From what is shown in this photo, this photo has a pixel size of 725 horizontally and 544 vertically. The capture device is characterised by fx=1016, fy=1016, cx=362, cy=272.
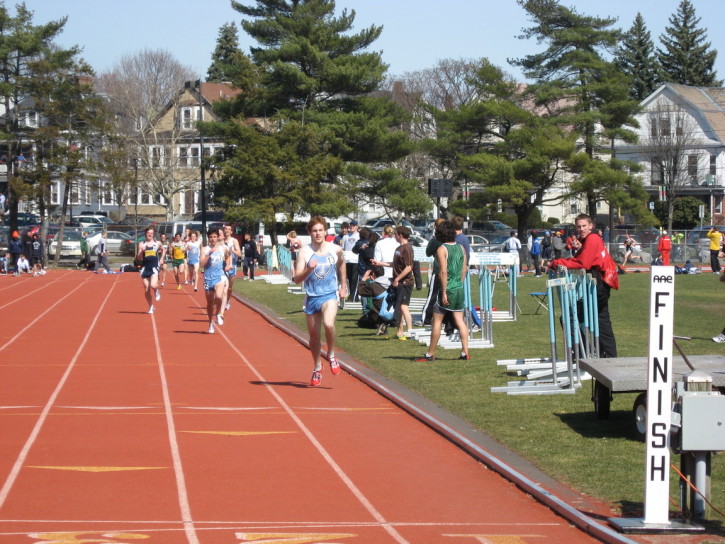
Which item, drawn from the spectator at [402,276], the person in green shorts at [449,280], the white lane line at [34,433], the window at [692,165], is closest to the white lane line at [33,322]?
the white lane line at [34,433]

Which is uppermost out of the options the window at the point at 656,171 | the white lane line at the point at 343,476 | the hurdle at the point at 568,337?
the window at the point at 656,171

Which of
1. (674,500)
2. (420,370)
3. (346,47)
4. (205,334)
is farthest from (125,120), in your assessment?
(674,500)

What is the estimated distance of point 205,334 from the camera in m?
19.4

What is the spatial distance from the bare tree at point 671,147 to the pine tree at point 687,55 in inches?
728

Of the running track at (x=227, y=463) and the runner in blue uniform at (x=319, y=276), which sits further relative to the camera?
the runner in blue uniform at (x=319, y=276)

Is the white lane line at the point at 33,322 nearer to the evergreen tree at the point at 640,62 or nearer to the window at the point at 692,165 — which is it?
the window at the point at 692,165

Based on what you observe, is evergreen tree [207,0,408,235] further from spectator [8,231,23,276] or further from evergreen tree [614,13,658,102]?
evergreen tree [614,13,658,102]

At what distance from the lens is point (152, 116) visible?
71.4 metres

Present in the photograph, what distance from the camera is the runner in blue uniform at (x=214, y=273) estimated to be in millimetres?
19203

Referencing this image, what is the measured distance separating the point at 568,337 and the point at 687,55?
3142 inches

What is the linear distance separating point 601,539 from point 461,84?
5910 centimetres

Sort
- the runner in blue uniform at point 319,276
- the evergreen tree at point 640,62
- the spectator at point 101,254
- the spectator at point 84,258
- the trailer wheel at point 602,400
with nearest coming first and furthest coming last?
the trailer wheel at point 602,400 < the runner in blue uniform at point 319,276 < the spectator at point 101,254 < the spectator at point 84,258 < the evergreen tree at point 640,62

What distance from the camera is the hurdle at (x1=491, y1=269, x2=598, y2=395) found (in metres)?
11.2

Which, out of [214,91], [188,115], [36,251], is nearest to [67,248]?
[36,251]
